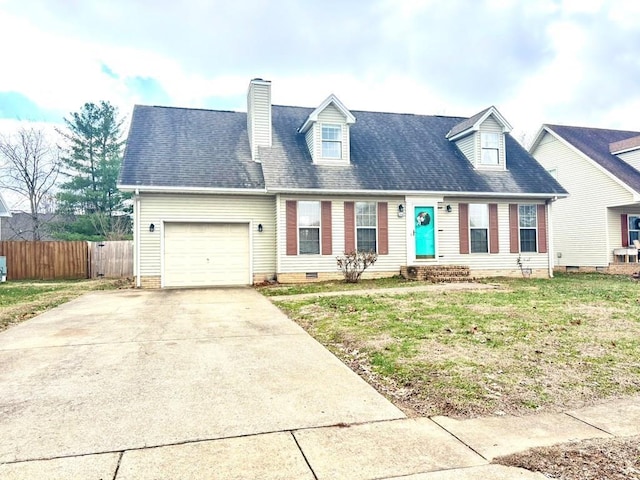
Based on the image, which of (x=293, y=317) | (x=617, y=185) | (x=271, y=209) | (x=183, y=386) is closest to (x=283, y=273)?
(x=271, y=209)

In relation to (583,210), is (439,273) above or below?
below

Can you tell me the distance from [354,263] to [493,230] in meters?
5.28

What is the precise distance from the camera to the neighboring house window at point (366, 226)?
556 inches

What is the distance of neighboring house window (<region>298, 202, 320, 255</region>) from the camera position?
13.6 meters

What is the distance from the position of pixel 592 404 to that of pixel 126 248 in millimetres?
18242

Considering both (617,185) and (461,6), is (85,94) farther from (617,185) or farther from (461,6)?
(617,185)

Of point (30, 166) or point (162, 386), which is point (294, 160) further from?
point (30, 166)

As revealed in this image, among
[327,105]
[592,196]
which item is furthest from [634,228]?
[327,105]

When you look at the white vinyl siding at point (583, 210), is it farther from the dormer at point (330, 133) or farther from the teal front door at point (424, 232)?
the dormer at point (330, 133)

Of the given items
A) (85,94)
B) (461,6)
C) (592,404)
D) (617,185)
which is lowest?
(592,404)

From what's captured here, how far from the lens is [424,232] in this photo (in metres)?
14.5

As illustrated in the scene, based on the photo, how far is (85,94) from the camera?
27.2 meters

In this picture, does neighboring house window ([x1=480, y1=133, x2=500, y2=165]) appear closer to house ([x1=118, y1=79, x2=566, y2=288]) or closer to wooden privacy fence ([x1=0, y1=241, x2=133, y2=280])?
house ([x1=118, y1=79, x2=566, y2=288])

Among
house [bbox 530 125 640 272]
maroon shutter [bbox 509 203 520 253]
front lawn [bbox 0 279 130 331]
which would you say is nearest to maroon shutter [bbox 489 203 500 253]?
maroon shutter [bbox 509 203 520 253]
